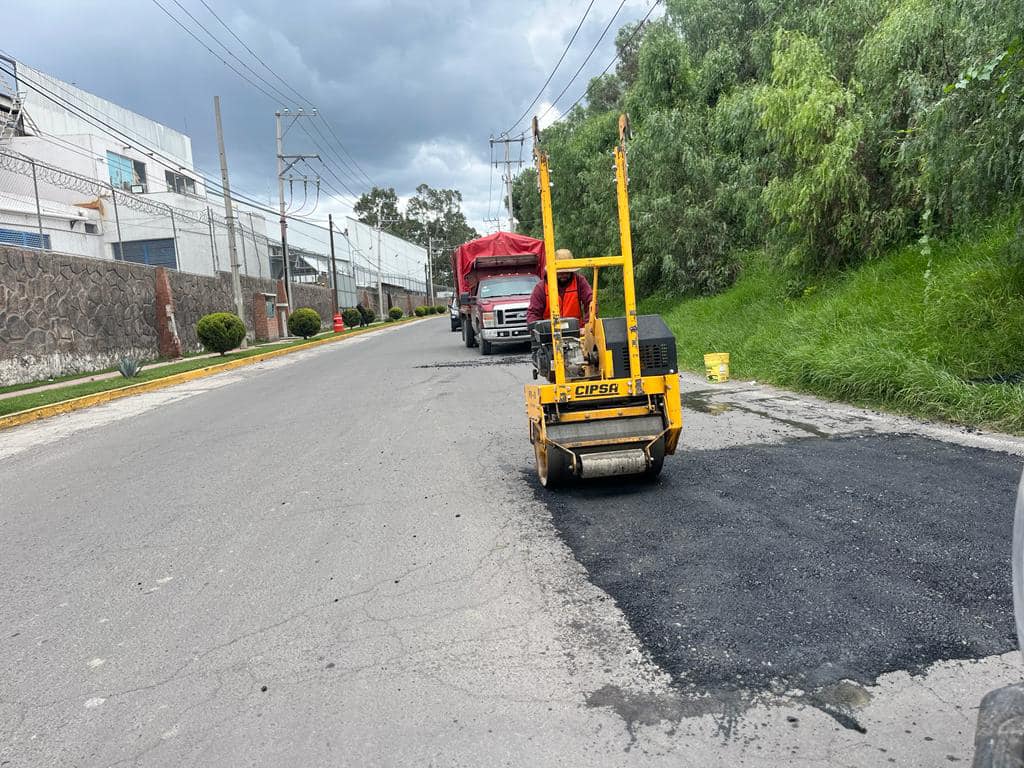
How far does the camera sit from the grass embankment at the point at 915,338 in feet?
24.6

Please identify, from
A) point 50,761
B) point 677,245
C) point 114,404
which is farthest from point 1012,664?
point 677,245

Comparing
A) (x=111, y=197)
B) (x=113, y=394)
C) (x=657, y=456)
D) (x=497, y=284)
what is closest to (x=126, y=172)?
(x=111, y=197)

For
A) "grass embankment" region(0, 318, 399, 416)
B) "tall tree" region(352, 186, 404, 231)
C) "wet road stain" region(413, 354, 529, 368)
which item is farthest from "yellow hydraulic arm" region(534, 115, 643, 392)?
"tall tree" region(352, 186, 404, 231)

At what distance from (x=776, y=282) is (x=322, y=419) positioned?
10735mm

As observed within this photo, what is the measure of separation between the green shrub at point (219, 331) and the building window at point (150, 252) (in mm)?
7421

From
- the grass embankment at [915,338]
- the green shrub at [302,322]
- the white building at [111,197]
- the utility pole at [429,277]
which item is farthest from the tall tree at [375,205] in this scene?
the grass embankment at [915,338]

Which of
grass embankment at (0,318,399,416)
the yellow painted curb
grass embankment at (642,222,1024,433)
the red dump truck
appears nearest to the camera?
grass embankment at (642,222,1024,433)

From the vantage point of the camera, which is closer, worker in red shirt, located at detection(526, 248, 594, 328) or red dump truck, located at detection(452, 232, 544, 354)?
worker in red shirt, located at detection(526, 248, 594, 328)

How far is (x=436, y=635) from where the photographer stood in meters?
3.43

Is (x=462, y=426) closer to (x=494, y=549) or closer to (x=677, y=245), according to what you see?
(x=494, y=549)

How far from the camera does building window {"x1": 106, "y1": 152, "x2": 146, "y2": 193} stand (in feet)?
129

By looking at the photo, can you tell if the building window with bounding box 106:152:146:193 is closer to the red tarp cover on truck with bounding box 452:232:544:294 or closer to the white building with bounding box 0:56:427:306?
the white building with bounding box 0:56:427:306

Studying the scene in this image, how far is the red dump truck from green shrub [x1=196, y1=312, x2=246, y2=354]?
773 cm

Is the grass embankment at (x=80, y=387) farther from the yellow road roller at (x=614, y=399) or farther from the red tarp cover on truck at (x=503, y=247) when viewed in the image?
the yellow road roller at (x=614, y=399)
